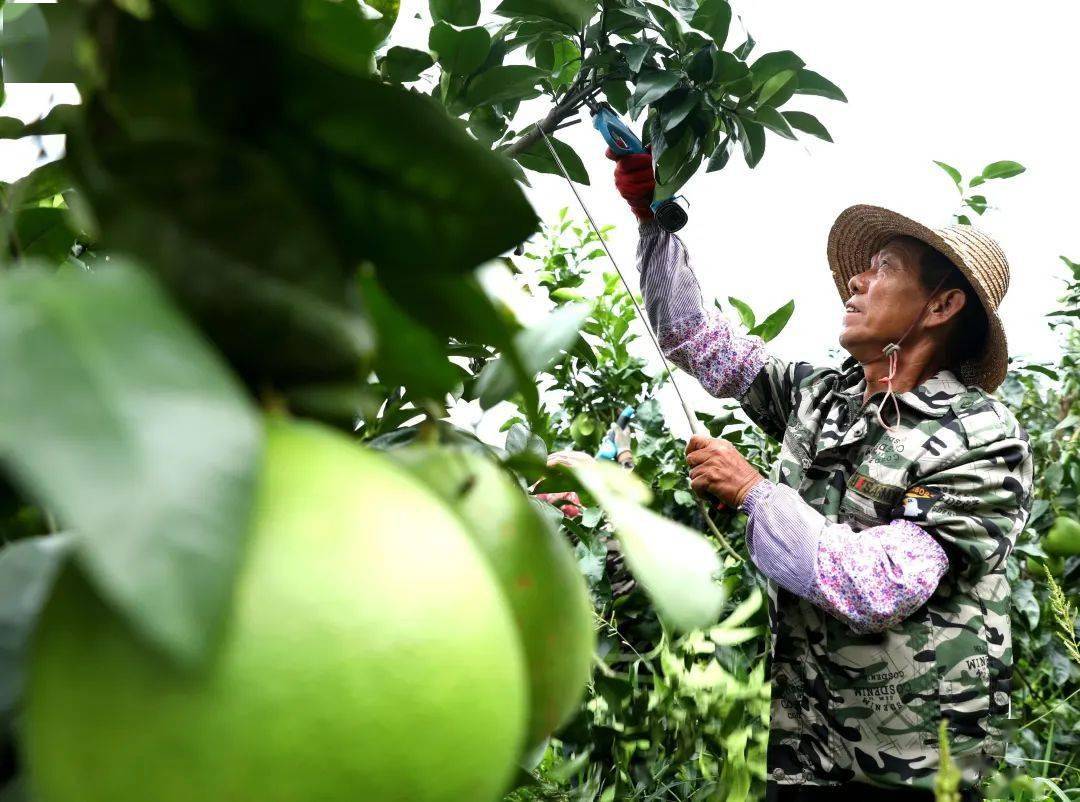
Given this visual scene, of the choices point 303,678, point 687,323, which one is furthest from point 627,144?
point 303,678

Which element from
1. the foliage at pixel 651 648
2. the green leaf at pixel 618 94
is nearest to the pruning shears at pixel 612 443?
the foliage at pixel 651 648

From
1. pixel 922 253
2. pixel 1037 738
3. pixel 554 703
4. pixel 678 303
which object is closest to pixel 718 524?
pixel 678 303

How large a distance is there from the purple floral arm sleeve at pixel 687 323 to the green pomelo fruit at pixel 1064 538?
35.8 inches

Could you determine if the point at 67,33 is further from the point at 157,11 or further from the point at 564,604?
the point at 564,604

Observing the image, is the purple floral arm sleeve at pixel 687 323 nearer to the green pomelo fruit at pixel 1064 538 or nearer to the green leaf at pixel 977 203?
the green leaf at pixel 977 203

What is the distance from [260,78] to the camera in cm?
20

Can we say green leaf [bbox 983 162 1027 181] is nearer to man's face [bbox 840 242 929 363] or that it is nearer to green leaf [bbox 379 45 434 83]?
man's face [bbox 840 242 929 363]

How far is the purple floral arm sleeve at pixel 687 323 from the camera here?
6.48 ft

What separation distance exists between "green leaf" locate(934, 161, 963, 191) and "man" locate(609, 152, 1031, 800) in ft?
1.34

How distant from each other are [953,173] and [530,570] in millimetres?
2368

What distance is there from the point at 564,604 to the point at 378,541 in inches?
3.6

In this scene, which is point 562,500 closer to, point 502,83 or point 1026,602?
point 502,83

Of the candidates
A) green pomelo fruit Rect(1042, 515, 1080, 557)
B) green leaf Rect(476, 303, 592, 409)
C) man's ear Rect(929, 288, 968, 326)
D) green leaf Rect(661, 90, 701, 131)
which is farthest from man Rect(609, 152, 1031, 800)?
green leaf Rect(476, 303, 592, 409)

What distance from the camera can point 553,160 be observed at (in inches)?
36.9
